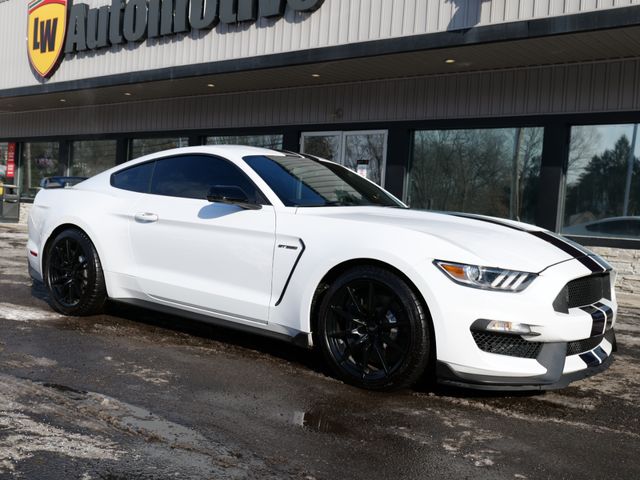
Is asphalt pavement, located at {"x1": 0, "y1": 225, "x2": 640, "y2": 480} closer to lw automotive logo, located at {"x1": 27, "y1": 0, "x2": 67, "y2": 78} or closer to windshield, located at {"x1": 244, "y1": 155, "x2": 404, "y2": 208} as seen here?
windshield, located at {"x1": 244, "y1": 155, "x2": 404, "y2": 208}

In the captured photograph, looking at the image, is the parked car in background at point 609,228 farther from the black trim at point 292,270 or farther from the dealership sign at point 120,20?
the black trim at point 292,270

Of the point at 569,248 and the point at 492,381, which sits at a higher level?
the point at 569,248

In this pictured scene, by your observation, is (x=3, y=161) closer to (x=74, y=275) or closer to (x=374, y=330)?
(x=74, y=275)

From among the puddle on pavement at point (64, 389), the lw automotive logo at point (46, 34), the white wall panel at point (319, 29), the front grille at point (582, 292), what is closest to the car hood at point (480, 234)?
the front grille at point (582, 292)

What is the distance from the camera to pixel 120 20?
14.5 m

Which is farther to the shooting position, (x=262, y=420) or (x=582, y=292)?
(x=582, y=292)

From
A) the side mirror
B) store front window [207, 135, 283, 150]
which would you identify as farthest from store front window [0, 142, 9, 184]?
the side mirror

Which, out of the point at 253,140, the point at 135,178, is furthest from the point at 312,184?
the point at 253,140

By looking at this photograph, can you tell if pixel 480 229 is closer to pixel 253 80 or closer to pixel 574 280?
pixel 574 280

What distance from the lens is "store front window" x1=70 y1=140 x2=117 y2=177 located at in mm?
18344

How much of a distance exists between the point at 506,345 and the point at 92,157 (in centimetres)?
1728

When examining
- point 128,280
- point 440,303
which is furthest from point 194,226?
point 440,303

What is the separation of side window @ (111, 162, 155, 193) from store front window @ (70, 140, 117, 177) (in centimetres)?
1314

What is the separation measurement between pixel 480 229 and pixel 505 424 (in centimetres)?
118
